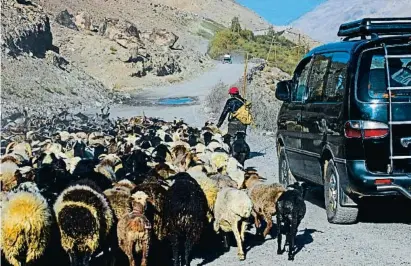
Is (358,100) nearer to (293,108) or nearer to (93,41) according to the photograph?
(293,108)

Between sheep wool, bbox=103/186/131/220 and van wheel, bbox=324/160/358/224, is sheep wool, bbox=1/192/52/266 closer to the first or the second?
sheep wool, bbox=103/186/131/220

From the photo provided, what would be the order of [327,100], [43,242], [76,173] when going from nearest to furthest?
[43,242] < [327,100] < [76,173]

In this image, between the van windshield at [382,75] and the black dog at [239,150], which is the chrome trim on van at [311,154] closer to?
the van windshield at [382,75]

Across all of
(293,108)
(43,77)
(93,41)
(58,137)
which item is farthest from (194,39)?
(293,108)

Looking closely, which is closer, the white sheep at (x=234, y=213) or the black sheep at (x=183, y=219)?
the black sheep at (x=183, y=219)

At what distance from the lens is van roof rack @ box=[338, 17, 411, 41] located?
9.44m

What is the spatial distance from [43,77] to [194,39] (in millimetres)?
59914

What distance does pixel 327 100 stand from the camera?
9375 mm

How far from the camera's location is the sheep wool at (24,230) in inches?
270

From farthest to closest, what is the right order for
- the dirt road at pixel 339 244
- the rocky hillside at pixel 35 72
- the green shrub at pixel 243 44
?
1. the green shrub at pixel 243 44
2. the rocky hillside at pixel 35 72
3. the dirt road at pixel 339 244

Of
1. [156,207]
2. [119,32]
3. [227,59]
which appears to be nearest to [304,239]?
[156,207]

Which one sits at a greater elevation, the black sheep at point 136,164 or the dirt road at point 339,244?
the black sheep at point 136,164

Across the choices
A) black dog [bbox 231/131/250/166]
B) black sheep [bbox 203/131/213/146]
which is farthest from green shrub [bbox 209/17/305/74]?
black dog [bbox 231/131/250/166]

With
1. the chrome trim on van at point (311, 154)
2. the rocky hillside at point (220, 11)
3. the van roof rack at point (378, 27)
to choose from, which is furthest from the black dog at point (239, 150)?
the rocky hillside at point (220, 11)
